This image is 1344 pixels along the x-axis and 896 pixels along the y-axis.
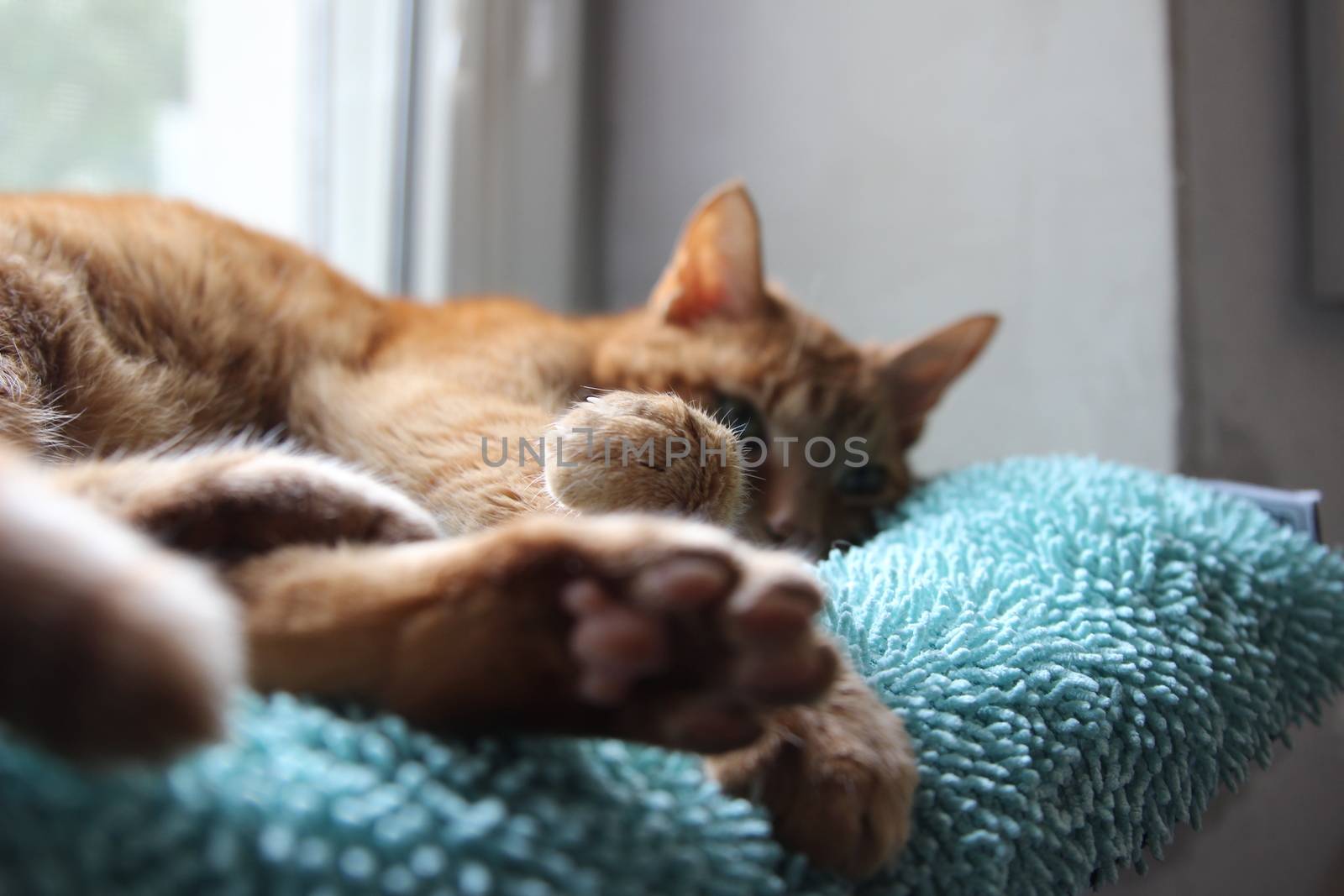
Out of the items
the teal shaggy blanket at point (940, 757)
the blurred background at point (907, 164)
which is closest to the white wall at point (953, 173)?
the blurred background at point (907, 164)

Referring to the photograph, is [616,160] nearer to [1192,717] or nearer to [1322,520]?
[1322,520]

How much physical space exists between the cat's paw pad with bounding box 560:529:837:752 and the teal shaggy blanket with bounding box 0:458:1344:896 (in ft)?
0.21

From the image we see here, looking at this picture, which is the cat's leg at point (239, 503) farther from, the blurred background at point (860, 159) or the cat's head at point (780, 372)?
the blurred background at point (860, 159)

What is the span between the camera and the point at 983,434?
1.58 m

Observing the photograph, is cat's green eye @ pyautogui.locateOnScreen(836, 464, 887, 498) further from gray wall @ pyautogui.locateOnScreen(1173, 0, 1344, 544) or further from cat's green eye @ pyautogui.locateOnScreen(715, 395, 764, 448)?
gray wall @ pyautogui.locateOnScreen(1173, 0, 1344, 544)

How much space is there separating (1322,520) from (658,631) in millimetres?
1469

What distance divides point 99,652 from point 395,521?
21 cm

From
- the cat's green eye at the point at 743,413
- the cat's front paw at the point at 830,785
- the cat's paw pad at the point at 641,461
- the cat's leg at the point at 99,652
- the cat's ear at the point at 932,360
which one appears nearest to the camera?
the cat's leg at the point at 99,652

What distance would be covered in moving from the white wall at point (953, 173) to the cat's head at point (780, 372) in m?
0.28

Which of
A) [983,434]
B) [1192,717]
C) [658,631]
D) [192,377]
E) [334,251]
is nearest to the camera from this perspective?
[658,631]

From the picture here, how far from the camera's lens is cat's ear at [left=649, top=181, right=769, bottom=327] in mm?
1168

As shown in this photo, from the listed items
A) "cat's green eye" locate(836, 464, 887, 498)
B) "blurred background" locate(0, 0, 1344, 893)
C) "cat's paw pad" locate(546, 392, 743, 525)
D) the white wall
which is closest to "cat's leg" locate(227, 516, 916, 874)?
"cat's paw pad" locate(546, 392, 743, 525)

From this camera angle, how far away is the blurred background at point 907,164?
135cm

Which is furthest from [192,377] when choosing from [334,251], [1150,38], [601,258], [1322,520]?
[1322,520]
